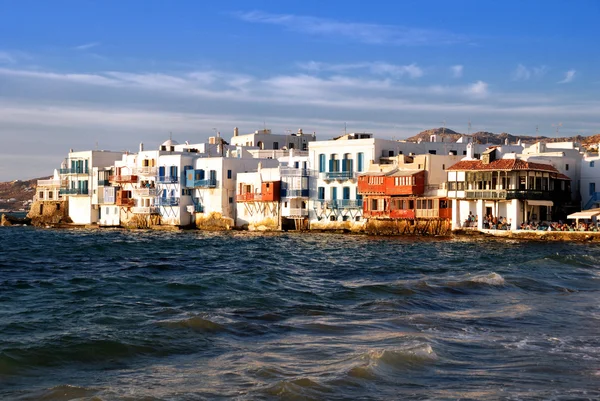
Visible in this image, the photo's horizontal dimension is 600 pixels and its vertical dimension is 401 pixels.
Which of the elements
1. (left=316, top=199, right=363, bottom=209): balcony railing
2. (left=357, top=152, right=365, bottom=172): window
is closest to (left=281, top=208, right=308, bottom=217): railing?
(left=316, top=199, right=363, bottom=209): balcony railing

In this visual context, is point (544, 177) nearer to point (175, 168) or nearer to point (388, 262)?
point (388, 262)

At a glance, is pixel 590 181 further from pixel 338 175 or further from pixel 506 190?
pixel 338 175

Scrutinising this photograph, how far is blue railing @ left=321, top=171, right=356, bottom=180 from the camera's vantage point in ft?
219

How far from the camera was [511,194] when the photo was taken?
185 ft

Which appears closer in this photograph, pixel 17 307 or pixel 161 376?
pixel 161 376

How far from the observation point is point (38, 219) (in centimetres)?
9338

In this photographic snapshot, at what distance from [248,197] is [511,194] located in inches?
910

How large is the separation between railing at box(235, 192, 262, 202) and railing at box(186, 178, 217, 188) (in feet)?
8.18

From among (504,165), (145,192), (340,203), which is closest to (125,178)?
(145,192)

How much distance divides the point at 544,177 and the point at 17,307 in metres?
42.6

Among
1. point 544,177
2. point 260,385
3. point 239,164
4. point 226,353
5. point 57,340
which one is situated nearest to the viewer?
point 260,385

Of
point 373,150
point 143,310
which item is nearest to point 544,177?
point 373,150

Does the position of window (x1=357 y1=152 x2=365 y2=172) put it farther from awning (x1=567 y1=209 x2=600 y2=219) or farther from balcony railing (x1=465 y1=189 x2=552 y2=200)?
awning (x1=567 y1=209 x2=600 y2=219)

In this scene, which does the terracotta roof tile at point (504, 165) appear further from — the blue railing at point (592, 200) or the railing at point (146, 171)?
the railing at point (146, 171)
